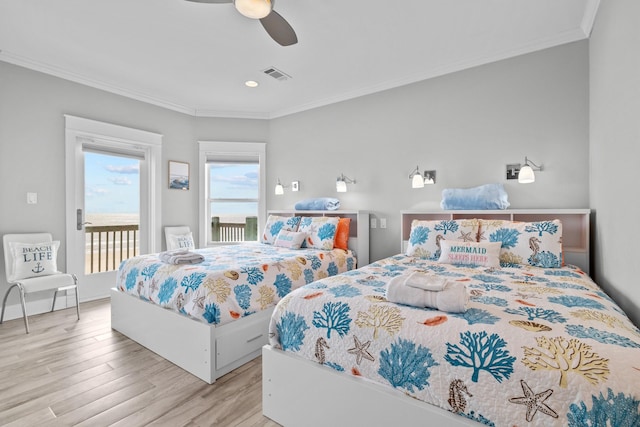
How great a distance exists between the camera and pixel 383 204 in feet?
12.3

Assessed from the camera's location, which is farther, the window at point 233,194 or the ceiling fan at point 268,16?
the window at point 233,194

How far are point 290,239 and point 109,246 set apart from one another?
2.78 metres

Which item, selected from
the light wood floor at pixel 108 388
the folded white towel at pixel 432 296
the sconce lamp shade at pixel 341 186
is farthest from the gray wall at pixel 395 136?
the folded white towel at pixel 432 296

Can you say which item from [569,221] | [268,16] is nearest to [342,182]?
[268,16]

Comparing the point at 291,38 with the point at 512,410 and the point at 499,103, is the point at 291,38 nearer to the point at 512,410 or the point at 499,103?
the point at 499,103

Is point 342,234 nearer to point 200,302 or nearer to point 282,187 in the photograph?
point 282,187

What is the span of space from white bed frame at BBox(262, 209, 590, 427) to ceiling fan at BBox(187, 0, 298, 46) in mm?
2041

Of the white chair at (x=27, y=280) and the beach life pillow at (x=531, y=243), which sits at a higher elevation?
the beach life pillow at (x=531, y=243)

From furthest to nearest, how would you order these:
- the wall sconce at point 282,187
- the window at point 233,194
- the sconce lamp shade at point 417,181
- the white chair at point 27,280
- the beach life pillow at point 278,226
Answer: the window at point 233,194 < the wall sconce at point 282,187 < the beach life pillow at point 278,226 < the sconce lamp shade at point 417,181 < the white chair at point 27,280

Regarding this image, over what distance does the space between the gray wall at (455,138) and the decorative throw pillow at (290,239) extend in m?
0.89

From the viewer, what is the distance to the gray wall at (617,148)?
61.0 inches

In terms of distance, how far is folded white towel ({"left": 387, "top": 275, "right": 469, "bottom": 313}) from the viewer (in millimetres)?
1287

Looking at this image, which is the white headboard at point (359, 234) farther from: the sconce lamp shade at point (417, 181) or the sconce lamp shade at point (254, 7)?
the sconce lamp shade at point (254, 7)

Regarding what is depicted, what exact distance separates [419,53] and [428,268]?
7.04 feet
